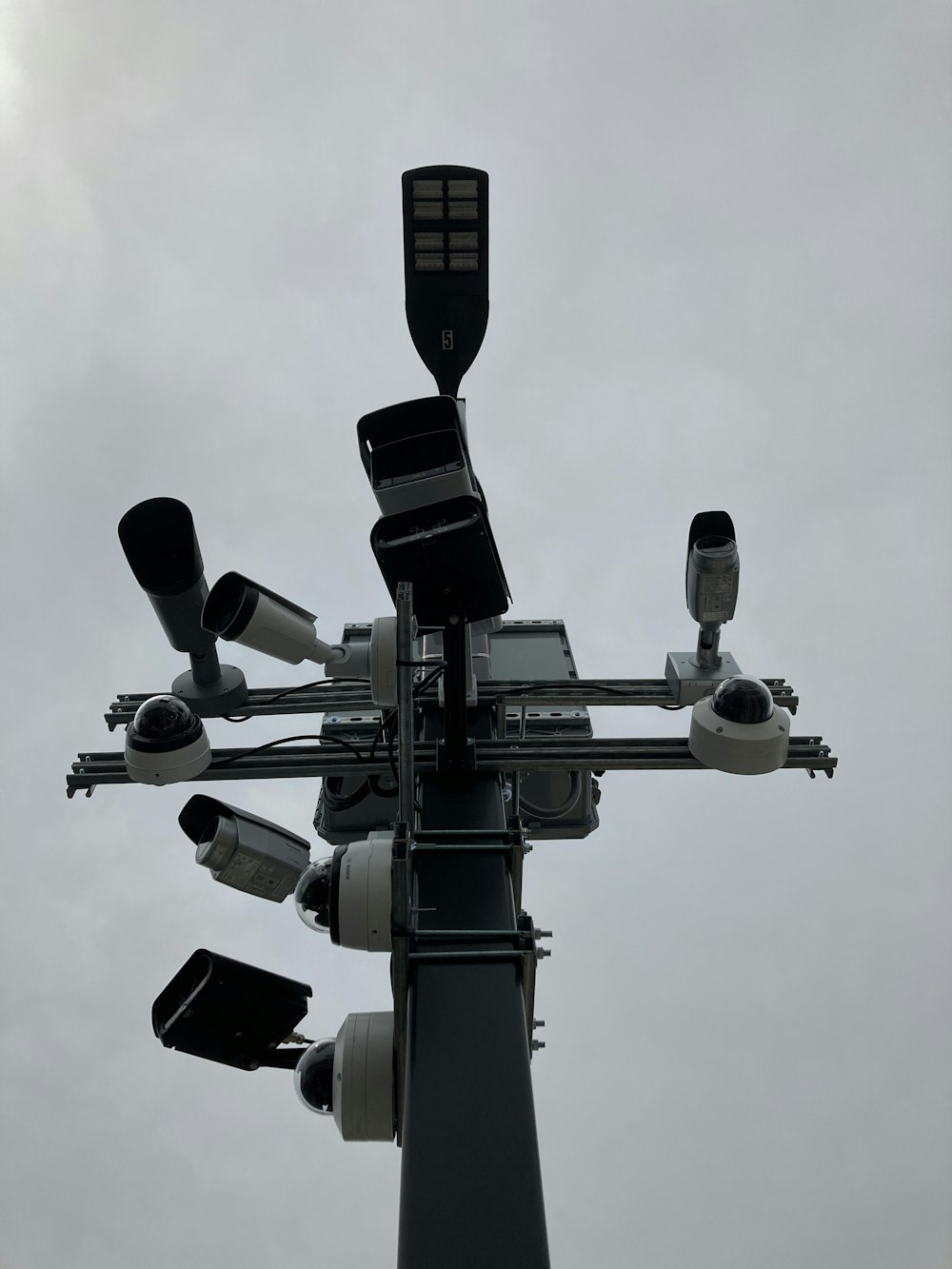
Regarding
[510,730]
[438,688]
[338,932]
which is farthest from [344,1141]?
[510,730]

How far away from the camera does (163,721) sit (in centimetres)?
Answer: 378

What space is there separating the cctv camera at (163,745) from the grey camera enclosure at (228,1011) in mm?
665

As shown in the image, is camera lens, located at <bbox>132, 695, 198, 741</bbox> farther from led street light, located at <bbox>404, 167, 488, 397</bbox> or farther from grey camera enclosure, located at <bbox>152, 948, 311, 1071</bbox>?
led street light, located at <bbox>404, 167, 488, 397</bbox>

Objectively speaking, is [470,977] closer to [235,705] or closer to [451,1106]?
[451,1106]

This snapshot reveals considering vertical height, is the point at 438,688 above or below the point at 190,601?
below

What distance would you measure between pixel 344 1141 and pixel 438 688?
70.0 inches

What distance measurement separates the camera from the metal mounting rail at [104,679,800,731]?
4.54 metres

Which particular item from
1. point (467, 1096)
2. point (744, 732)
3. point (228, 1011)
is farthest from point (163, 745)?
point (744, 732)

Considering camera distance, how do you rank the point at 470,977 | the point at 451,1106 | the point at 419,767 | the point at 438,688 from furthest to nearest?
the point at 438,688 → the point at 419,767 → the point at 470,977 → the point at 451,1106

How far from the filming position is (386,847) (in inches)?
128

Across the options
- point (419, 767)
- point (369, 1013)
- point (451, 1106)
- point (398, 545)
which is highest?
point (398, 545)

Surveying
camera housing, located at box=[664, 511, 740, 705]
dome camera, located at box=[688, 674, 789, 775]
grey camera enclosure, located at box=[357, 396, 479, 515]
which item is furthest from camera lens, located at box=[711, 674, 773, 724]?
grey camera enclosure, located at box=[357, 396, 479, 515]

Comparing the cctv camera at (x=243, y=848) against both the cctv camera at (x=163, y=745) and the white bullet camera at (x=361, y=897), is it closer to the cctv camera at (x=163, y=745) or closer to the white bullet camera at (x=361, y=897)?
the cctv camera at (x=163, y=745)

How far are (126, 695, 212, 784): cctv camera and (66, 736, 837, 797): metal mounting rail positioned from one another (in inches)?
5.9
